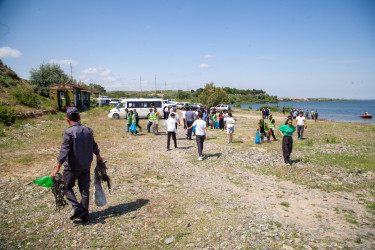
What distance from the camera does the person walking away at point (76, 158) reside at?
4.15 metres

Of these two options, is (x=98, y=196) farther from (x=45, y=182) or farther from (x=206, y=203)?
(x=206, y=203)

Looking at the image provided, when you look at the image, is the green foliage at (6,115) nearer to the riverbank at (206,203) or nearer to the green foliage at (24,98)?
the green foliage at (24,98)

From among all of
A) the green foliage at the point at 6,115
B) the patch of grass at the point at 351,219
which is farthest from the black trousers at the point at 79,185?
the green foliage at the point at 6,115

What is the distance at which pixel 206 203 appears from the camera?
5.63 meters

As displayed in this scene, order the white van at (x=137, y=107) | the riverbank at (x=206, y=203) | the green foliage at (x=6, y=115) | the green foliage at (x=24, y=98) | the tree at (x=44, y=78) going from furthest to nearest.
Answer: the tree at (x=44, y=78)
the white van at (x=137, y=107)
the green foliage at (x=24, y=98)
the green foliage at (x=6, y=115)
the riverbank at (x=206, y=203)

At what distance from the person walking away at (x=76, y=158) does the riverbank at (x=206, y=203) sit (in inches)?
23.9

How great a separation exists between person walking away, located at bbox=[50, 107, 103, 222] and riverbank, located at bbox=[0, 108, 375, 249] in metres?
0.61

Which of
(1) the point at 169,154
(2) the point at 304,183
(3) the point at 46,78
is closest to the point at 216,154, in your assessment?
(1) the point at 169,154

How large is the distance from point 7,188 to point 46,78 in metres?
38.9

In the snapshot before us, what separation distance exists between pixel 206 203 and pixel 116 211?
6.97 feet

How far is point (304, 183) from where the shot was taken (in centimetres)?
714

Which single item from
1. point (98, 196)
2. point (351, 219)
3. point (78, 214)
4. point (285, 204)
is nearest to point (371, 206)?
point (351, 219)

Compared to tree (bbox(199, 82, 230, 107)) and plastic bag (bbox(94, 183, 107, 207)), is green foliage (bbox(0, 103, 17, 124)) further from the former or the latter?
tree (bbox(199, 82, 230, 107))

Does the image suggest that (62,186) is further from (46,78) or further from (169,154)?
(46,78)
